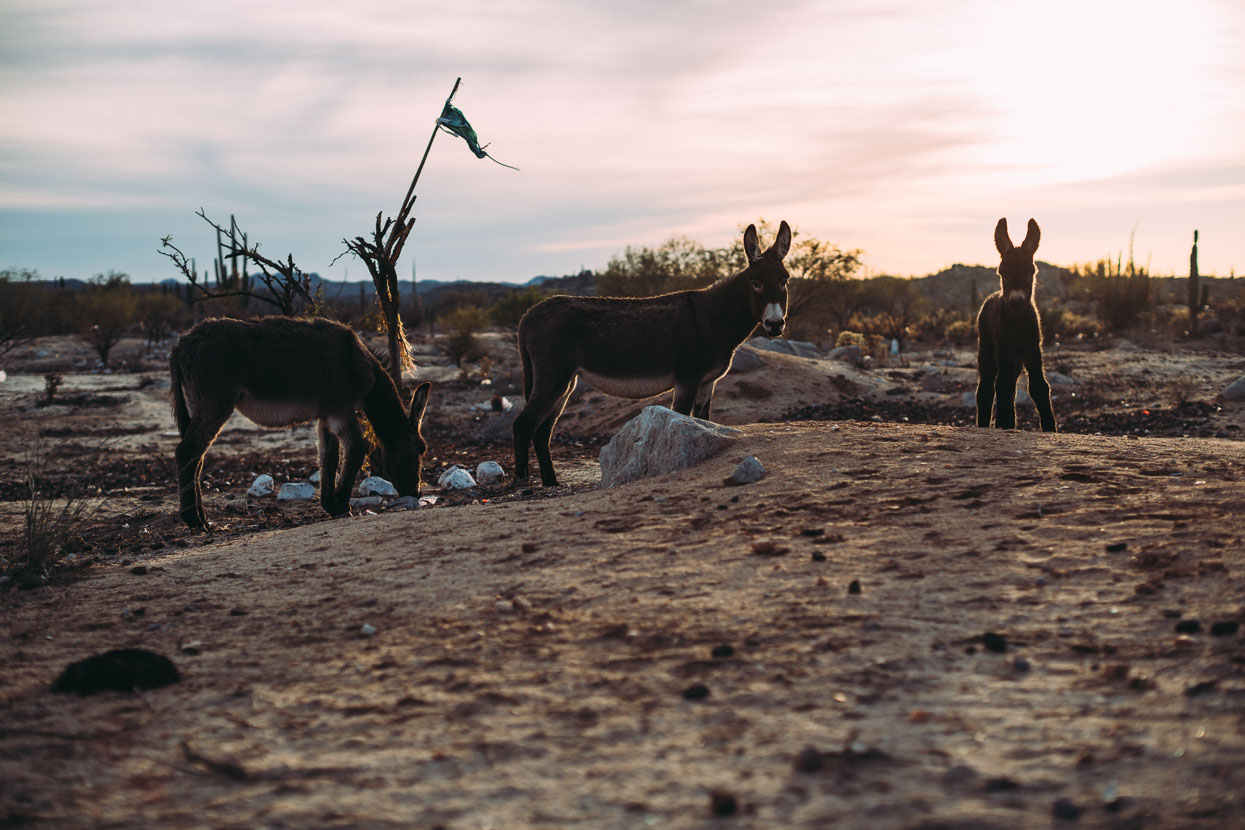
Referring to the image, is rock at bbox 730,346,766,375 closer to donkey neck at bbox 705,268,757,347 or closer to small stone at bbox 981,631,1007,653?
donkey neck at bbox 705,268,757,347

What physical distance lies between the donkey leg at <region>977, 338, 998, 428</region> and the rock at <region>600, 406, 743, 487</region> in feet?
10.3

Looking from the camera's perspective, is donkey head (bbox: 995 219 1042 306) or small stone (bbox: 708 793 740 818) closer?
small stone (bbox: 708 793 740 818)

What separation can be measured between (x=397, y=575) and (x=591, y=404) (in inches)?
482

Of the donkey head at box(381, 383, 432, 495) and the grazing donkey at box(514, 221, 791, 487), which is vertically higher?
the grazing donkey at box(514, 221, 791, 487)

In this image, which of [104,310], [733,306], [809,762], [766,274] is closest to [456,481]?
[733,306]

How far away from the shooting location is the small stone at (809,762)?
9.41 feet

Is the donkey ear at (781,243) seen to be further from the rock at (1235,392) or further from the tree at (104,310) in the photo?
the tree at (104,310)

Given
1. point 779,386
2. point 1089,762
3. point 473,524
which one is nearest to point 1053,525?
point 1089,762

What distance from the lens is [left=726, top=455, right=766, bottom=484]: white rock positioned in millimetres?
6559

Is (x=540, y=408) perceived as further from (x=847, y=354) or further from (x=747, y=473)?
(x=847, y=354)

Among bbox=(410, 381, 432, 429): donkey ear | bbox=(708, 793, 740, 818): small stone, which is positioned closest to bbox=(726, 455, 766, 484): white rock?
bbox=(708, 793, 740, 818): small stone

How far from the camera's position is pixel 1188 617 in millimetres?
3812

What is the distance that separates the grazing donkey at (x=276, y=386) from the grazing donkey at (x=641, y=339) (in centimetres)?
155

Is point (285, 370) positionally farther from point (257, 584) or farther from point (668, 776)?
point (668, 776)
